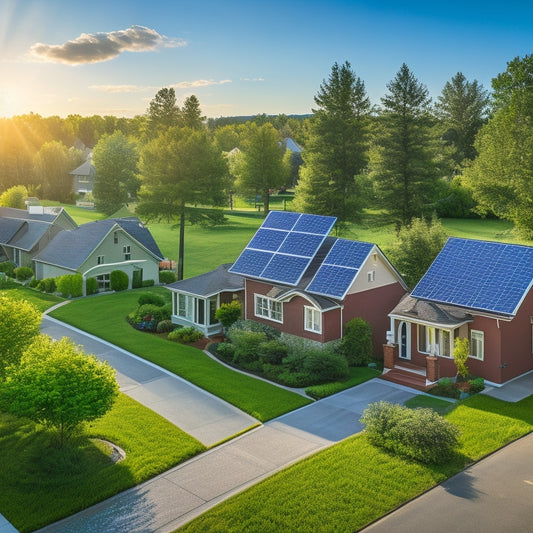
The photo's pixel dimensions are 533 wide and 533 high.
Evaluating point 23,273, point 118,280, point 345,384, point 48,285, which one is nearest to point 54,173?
point 23,273

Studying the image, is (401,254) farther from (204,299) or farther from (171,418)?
(171,418)

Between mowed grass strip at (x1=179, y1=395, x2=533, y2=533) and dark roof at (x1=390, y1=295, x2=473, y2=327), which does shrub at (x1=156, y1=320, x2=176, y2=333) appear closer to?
dark roof at (x1=390, y1=295, x2=473, y2=327)

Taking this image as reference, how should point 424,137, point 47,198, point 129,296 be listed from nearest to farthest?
point 129,296 < point 424,137 < point 47,198

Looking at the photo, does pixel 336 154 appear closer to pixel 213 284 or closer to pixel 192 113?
pixel 213 284

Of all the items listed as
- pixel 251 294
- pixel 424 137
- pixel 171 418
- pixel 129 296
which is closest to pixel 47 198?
pixel 129 296

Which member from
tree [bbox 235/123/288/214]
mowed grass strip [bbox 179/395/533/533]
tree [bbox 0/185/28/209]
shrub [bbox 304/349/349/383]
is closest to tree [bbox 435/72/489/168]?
tree [bbox 235/123/288/214]

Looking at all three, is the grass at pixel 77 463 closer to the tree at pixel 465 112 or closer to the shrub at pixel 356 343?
the shrub at pixel 356 343

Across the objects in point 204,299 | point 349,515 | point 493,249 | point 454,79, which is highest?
point 454,79
